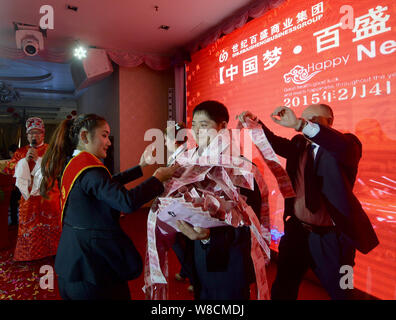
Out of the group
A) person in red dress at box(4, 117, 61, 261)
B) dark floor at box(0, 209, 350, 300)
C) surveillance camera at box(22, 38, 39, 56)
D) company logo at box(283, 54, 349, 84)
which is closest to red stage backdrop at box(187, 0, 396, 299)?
company logo at box(283, 54, 349, 84)

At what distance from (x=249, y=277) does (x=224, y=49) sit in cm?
323

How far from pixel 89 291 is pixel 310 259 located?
116 cm

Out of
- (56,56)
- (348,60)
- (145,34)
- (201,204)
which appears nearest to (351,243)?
(201,204)

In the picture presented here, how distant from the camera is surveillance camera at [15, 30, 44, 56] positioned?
145 inches

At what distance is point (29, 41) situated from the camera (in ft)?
12.4

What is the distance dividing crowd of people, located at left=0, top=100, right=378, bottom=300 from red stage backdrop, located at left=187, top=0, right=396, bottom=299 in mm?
581

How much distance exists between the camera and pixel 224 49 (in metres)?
3.69

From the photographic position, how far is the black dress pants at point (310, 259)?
144 cm

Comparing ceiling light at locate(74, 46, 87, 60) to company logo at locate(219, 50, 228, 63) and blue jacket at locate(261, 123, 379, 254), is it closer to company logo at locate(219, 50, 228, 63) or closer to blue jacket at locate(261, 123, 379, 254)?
company logo at locate(219, 50, 228, 63)

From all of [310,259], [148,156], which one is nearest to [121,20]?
[148,156]

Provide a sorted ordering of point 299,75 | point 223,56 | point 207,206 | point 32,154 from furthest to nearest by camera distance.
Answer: point 223,56 < point 32,154 < point 299,75 < point 207,206

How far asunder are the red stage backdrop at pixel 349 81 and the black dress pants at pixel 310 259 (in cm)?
74

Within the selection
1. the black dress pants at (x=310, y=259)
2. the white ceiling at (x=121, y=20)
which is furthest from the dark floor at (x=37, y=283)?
the white ceiling at (x=121, y=20)

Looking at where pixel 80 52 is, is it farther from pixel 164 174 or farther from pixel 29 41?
pixel 164 174
